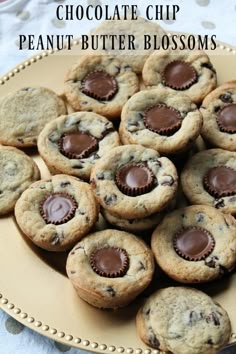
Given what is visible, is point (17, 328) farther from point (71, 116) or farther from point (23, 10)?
point (23, 10)

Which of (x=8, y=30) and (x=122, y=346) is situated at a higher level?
(x=8, y=30)

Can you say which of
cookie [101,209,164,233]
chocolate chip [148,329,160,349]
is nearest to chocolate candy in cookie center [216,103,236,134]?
cookie [101,209,164,233]

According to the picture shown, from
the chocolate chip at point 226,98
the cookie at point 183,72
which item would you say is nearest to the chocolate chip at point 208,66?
the cookie at point 183,72

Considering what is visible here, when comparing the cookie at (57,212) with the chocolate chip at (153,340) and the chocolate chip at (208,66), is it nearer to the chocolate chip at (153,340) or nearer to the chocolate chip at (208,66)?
the chocolate chip at (153,340)

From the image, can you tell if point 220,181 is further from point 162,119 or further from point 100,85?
point 100,85

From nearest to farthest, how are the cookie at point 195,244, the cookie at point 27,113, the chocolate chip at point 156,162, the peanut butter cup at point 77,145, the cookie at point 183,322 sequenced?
the cookie at point 183,322 < the cookie at point 195,244 < the chocolate chip at point 156,162 < the peanut butter cup at point 77,145 < the cookie at point 27,113

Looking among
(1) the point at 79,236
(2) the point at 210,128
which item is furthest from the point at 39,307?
(2) the point at 210,128
